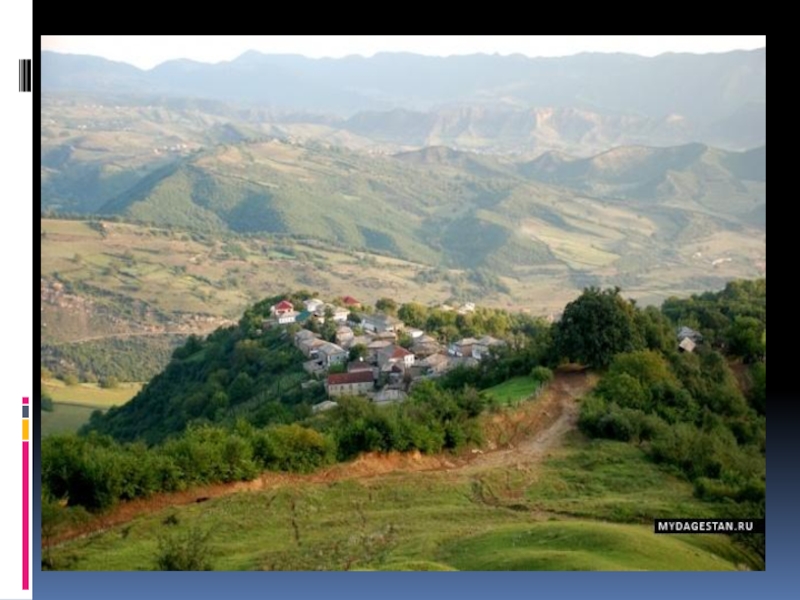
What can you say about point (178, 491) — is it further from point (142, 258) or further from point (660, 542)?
point (142, 258)

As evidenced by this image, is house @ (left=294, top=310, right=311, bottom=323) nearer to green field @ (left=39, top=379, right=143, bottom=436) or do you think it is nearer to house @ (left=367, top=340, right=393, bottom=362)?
house @ (left=367, top=340, right=393, bottom=362)

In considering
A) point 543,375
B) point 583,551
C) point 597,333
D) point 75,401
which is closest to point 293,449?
point 583,551

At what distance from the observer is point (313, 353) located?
9328mm

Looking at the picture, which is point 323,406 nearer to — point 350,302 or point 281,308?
point 281,308

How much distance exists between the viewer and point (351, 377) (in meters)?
8.81

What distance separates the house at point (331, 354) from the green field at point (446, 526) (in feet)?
5.29

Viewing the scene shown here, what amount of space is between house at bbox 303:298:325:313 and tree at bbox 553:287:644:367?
111 inches

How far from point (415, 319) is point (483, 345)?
0.79 metres

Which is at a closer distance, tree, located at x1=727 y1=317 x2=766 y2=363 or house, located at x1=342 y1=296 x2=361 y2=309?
tree, located at x1=727 y1=317 x2=766 y2=363

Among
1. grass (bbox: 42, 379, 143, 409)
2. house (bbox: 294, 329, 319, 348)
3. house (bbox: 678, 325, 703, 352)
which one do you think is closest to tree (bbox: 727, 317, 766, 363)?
house (bbox: 678, 325, 703, 352)

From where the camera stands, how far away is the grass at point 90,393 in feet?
27.0

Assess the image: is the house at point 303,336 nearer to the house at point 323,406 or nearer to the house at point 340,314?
the house at point 340,314

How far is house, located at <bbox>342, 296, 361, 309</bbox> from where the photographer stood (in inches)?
439
